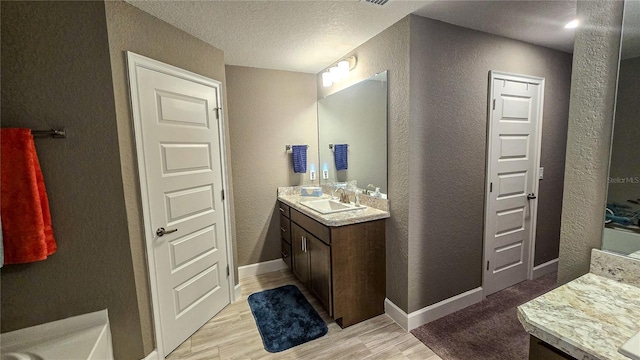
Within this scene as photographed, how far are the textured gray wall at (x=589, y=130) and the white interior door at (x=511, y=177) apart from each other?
1141 millimetres

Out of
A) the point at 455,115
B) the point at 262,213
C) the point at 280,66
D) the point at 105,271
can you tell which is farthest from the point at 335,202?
the point at 105,271

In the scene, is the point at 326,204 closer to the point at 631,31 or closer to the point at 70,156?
the point at 70,156

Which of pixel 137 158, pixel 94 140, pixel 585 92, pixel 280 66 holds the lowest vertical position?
pixel 137 158

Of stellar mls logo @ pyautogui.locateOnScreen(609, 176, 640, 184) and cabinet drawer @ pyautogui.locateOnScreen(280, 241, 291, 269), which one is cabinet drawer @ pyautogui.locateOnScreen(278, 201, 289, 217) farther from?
stellar mls logo @ pyautogui.locateOnScreen(609, 176, 640, 184)

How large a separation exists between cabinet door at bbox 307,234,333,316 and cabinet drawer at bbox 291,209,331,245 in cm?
5

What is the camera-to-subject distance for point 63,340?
1436 millimetres

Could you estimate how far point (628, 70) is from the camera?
1057 millimetres

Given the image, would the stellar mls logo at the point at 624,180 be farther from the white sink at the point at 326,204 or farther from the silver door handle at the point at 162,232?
the silver door handle at the point at 162,232

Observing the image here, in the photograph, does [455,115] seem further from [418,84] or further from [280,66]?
[280,66]

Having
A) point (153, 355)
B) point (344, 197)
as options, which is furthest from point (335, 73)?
point (153, 355)

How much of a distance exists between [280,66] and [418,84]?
1652mm

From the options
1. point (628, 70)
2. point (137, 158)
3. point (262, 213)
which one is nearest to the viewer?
point (628, 70)

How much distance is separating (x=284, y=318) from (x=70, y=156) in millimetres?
1906

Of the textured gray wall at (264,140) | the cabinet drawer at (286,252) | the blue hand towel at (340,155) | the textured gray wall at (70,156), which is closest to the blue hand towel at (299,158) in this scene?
the textured gray wall at (264,140)
